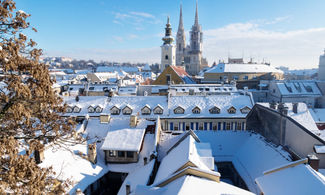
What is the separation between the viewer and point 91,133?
24.2m

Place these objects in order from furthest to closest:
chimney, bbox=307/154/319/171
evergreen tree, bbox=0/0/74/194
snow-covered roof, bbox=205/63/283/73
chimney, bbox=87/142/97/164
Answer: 1. snow-covered roof, bbox=205/63/283/73
2. chimney, bbox=87/142/97/164
3. chimney, bbox=307/154/319/171
4. evergreen tree, bbox=0/0/74/194

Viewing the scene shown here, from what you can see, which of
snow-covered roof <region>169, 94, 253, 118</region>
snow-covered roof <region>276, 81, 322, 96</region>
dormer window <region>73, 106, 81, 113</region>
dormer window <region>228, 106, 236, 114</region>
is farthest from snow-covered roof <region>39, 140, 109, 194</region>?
snow-covered roof <region>276, 81, 322, 96</region>

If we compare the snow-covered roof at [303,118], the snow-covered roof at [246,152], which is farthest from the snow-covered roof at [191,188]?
the snow-covered roof at [303,118]

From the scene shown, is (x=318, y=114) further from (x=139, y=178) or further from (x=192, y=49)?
(x=192, y=49)

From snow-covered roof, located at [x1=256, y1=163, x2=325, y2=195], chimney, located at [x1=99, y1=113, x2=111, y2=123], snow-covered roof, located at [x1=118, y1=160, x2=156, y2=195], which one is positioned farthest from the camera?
chimney, located at [x1=99, y1=113, x2=111, y2=123]

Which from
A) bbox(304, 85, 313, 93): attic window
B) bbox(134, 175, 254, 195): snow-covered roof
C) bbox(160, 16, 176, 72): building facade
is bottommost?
bbox(134, 175, 254, 195): snow-covered roof

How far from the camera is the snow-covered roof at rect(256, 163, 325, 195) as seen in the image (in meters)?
12.5

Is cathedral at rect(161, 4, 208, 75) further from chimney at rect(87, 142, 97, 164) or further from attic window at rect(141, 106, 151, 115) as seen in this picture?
chimney at rect(87, 142, 97, 164)

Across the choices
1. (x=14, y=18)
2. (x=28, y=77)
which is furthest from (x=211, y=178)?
(x=14, y=18)

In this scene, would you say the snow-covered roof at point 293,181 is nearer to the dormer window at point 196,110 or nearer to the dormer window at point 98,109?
the dormer window at point 196,110

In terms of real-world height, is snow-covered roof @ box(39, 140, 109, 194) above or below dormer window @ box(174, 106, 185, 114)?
below

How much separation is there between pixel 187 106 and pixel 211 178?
707 inches

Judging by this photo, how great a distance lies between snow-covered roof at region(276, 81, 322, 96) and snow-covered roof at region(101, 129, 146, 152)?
4371cm

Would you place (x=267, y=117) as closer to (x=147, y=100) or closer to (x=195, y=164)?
(x=195, y=164)
